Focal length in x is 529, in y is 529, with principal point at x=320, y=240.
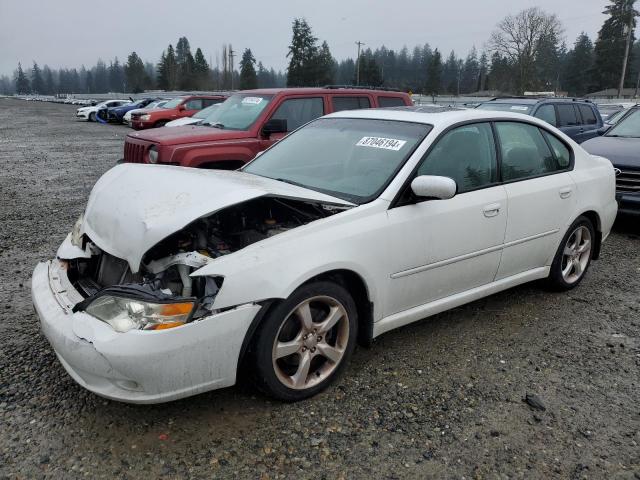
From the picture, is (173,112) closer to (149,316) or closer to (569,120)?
(569,120)

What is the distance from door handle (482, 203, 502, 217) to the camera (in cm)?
369

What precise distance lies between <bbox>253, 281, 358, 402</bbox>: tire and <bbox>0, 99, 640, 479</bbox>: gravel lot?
13 cm

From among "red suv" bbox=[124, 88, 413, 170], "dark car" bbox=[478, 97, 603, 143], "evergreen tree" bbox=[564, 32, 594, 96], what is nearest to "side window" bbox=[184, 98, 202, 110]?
"dark car" bbox=[478, 97, 603, 143]

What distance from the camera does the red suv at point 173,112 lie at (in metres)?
20.5

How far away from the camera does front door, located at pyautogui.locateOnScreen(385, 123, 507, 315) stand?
3279mm

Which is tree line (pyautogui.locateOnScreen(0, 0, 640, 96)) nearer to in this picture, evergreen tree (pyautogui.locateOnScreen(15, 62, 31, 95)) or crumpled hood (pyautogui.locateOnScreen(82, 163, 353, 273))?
evergreen tree (pyautogui.locateOnScreen(15, 62, 31, 95))

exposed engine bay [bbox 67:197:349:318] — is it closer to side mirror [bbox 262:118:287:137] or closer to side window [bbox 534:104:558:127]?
side mirror [bbox 262:118:287:137]

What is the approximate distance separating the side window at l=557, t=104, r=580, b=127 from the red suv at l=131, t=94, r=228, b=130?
41.2 feet

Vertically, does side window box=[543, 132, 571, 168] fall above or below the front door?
above

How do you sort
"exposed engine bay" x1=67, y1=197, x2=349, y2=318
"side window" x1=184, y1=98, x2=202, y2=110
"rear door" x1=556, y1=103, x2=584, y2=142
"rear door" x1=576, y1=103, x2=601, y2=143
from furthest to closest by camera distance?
"side window" x1=184, y1=98, x2=202, y2=110 → "rear door" x1=576, y1=103, x2=601, y2=143 → "rear door" x1=556, y1=103, x2=584, y2=142 → "exposed engine bay" x1=67, y1=197, x2=349, y2=318

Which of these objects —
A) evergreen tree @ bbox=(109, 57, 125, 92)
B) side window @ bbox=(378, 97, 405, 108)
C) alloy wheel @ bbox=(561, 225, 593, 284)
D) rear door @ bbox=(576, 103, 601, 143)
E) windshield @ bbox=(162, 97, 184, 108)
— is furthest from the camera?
evergreen tree @ bbox=(109, 57, 125, 92)

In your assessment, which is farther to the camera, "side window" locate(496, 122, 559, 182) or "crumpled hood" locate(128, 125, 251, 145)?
"crumpled hood" locate(128, 125, 251, 145)

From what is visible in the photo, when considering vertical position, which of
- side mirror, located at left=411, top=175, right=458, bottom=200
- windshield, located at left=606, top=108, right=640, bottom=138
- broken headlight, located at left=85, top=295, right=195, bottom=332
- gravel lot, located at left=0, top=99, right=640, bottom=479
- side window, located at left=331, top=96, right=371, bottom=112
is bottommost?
gravel lot, located at left=0, top=99, right=640, bottom=479

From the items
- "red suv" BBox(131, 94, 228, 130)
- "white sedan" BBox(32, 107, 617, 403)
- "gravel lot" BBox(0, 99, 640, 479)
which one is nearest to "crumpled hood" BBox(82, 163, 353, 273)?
"white sedan" BBox(32, 107, 617, 403)
